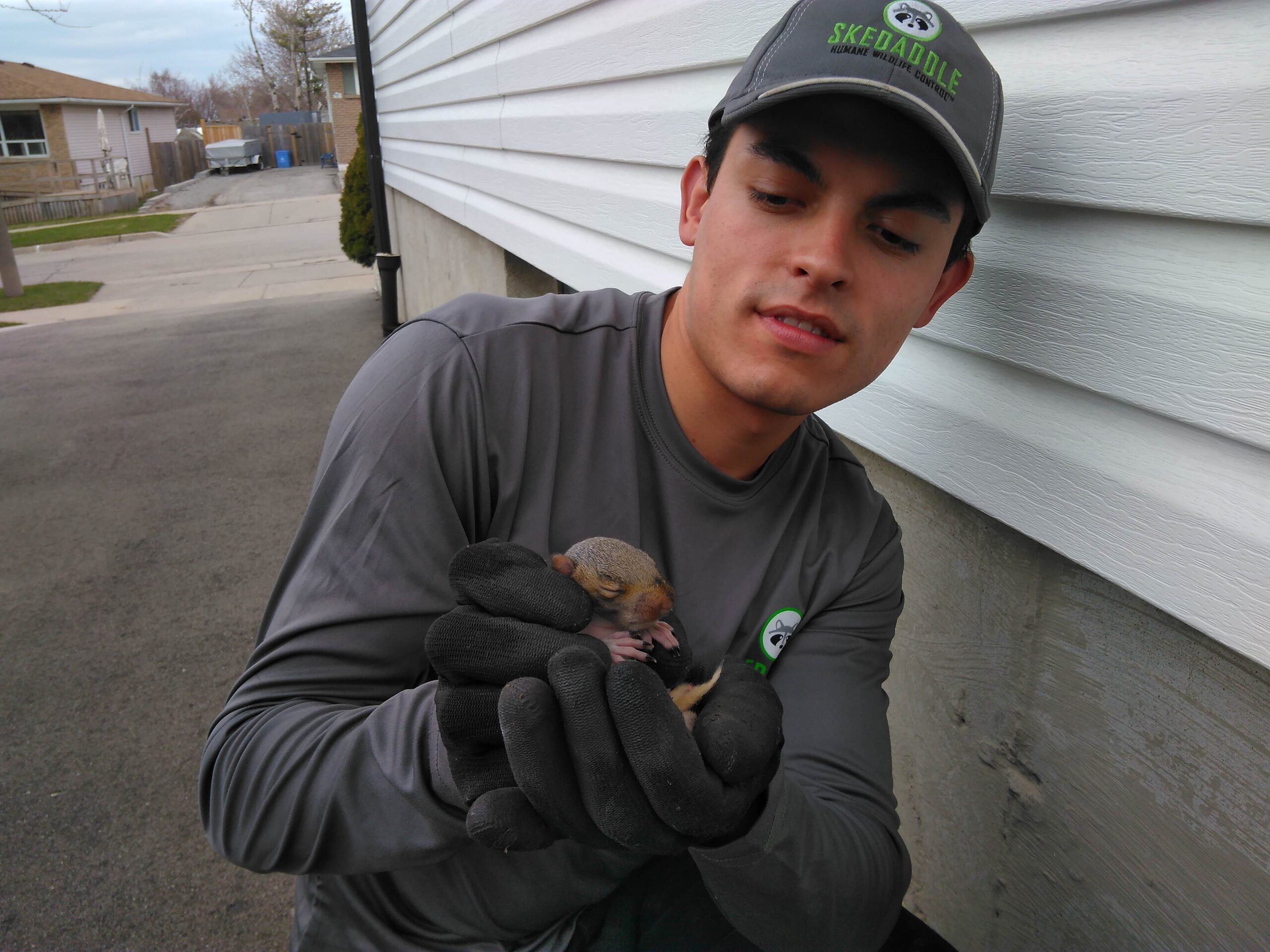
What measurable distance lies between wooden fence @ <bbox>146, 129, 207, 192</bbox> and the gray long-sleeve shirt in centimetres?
5226

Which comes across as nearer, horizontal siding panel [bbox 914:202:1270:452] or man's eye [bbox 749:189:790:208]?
horizontal siding panel [bbox 914:202:1270:452]

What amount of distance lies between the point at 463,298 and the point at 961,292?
109cm

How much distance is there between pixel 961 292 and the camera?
1942 mm

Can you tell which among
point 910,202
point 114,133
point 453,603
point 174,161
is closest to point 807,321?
point 910,202

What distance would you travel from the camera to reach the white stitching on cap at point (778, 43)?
5.10ft

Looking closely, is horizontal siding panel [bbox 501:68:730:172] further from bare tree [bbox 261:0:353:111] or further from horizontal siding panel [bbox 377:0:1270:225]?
bare tree [bbox 261:0:353:111]

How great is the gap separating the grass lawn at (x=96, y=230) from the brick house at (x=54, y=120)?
35.4ft

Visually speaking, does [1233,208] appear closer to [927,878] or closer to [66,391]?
[927,878]

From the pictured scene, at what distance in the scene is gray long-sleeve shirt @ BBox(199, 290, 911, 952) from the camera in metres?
1.44

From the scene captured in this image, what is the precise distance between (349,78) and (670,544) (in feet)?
153

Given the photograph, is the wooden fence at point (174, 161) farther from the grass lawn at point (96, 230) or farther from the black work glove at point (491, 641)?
the black work glove at point (491, 641)

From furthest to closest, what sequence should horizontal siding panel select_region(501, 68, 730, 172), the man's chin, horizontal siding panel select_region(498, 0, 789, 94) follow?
horizontal siding panel select_region(501, 68, 730, 172)
horizontal siding panel select_region(498, 0, 789, 94)
the man's chin

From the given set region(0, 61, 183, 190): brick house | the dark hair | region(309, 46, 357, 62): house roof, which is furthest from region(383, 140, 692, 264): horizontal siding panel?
region(0, 61, 183, 190): brick house

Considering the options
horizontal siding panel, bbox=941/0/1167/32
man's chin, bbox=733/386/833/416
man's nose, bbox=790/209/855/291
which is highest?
horizontal siding panel, bbox=941/0/1167/32
